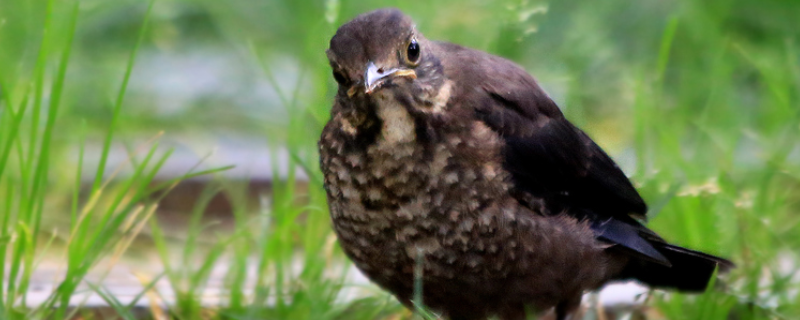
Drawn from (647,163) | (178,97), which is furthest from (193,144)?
(647,163)

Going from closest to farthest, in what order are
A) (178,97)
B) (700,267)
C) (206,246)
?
(700,267), (206,246), (178,97)

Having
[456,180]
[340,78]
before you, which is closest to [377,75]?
[340,78]

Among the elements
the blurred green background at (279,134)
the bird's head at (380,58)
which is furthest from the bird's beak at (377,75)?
the blurred green background at (279,134)

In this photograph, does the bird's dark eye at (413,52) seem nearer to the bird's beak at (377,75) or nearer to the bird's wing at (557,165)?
the bird's beak at (377,75)

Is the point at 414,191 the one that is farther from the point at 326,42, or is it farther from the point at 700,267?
the point at 326,42

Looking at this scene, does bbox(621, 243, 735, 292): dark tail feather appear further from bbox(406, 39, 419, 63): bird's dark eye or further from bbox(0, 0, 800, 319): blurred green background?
bbox(406, 39, 419, 63): bird's dark eye
